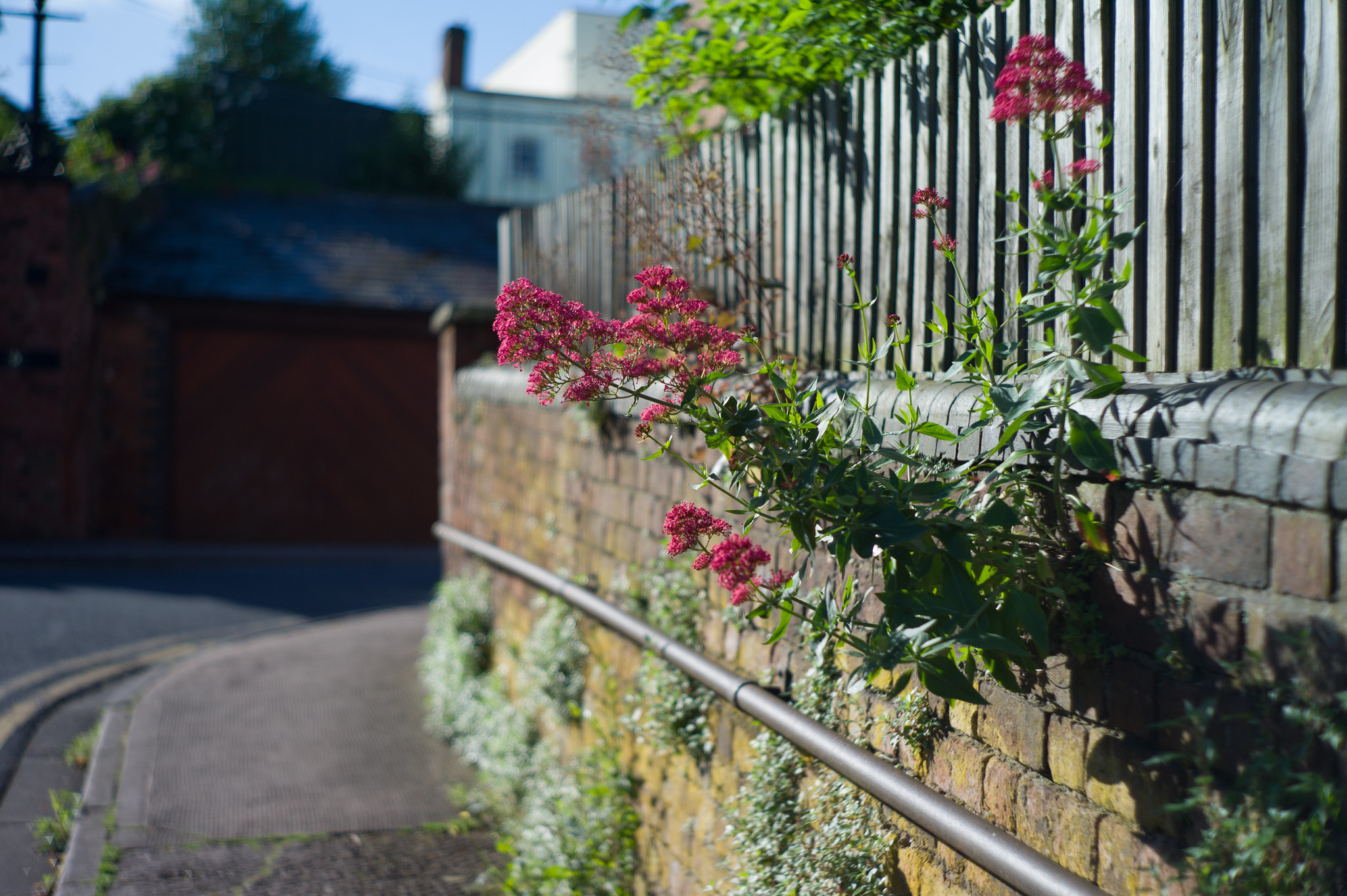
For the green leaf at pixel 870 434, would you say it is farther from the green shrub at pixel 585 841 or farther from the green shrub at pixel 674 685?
the green shrub at pixel 585 841

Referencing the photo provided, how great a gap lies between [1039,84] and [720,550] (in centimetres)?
86

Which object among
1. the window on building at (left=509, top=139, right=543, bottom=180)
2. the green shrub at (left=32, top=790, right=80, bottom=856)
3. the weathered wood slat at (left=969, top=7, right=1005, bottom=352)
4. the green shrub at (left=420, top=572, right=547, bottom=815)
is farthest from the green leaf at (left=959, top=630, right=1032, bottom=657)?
the window on building at (left=509, top=139, right=543, bottom=180)

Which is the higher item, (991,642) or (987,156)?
(987,156)

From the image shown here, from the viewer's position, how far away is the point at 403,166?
20.6 m

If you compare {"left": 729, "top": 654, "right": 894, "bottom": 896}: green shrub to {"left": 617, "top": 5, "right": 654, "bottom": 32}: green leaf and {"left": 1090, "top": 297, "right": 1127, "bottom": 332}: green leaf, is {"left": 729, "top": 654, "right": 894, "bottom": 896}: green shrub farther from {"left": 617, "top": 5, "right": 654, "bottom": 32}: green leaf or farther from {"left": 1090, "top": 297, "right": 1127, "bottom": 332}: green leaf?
{"left": 617, "top": 5, "right": 654, "bottom": 32}: green leaf

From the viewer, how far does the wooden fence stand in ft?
4.74

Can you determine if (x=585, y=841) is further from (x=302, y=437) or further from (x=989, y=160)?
(x=302, y=437)

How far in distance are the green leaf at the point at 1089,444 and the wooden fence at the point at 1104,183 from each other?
291mm

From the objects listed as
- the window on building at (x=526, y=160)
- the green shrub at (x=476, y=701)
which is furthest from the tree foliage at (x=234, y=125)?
the green shrub at (x=476, y=701)

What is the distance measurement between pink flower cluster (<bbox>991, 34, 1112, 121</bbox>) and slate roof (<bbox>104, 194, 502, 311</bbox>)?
1265 cm

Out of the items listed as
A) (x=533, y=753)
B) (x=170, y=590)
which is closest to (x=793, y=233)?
(x=533, y=753)

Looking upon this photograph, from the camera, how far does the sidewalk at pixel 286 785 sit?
3.76 metres

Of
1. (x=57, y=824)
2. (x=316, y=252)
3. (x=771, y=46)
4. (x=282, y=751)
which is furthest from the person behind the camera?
(x=316, y=252)

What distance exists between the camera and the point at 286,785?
459 cm
